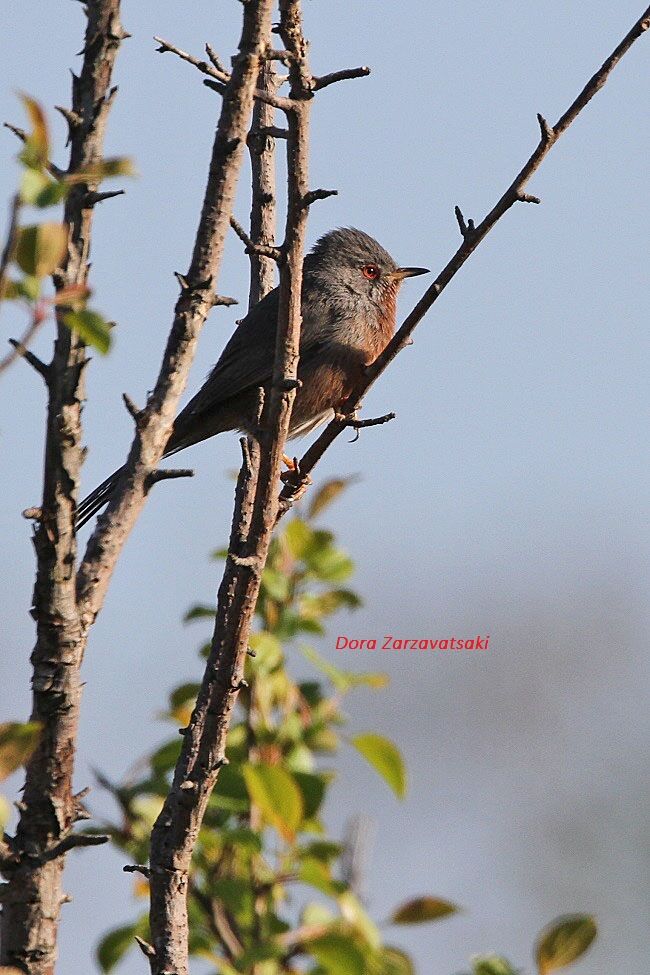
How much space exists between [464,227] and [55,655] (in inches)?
75.1

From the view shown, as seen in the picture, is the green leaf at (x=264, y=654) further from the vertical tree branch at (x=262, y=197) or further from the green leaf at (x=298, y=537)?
the vertical tree branch at (x=262, y=197)

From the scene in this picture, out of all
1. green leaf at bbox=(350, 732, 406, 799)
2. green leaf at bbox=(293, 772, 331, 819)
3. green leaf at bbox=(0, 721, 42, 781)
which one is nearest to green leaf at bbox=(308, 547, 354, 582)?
green leaf at bbox=(350, 732, 406, 799)

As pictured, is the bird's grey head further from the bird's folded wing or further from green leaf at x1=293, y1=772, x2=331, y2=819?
green leaf at x1=293, y1=772, x2=331, y2=819

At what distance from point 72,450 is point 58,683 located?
17.7 inches

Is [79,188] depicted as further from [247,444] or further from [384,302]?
[384,302]

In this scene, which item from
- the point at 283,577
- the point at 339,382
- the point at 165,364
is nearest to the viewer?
the point at 165,364

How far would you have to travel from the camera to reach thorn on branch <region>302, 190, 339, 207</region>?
9.48 ft

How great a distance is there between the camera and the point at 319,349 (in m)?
6.60

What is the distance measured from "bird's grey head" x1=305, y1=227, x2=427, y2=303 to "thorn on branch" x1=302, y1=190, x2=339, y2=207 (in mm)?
4127

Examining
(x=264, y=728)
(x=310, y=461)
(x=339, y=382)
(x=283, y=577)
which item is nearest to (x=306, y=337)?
(x=339, y=382)

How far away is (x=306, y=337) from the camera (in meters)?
6.64

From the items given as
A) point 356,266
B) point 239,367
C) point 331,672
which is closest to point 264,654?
point 331,672

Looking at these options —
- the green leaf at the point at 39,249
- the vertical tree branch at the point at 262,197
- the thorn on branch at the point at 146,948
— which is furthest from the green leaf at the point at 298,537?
the green leaf at the point at 39,249

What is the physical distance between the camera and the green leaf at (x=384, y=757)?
3434 mm
